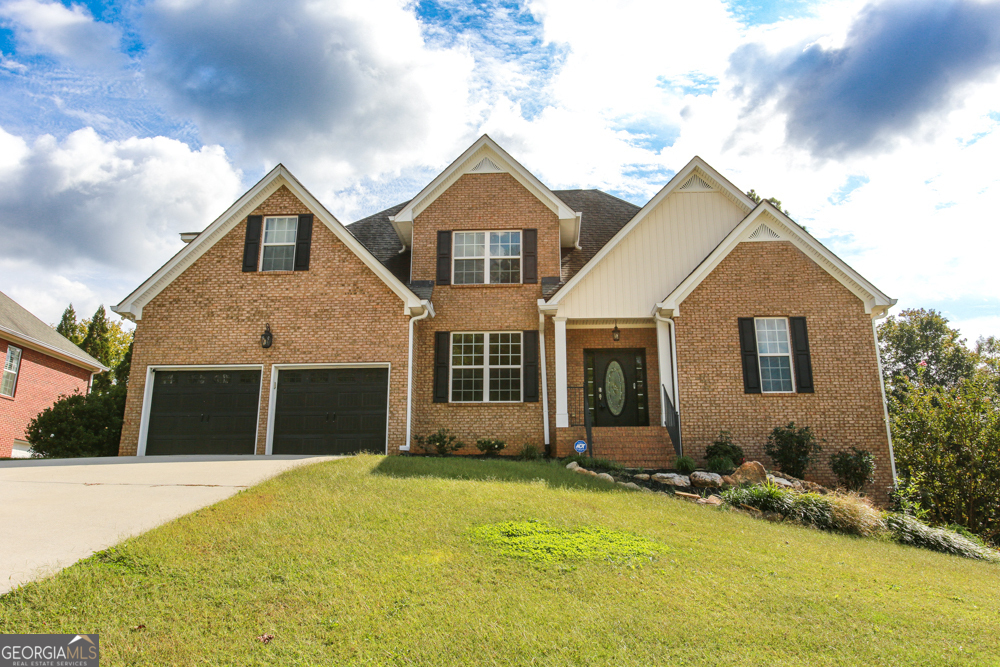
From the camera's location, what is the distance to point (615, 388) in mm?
15109

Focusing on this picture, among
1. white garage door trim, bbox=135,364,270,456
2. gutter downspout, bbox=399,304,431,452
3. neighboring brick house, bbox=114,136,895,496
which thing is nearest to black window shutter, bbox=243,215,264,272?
neighboring brick house, bbox=114,136,895,496

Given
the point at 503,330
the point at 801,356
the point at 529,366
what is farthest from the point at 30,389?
the point at 801,356

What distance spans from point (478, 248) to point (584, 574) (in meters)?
11.1

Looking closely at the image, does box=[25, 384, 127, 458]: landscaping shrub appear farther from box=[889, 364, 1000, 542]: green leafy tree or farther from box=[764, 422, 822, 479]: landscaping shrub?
box=[889, 364, 1000, 542]: green leafy tree

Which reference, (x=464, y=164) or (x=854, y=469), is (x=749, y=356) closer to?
(x=854, y=469)

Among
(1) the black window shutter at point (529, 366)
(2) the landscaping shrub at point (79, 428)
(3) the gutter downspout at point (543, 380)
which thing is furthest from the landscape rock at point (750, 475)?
(2) the landscaping shrub at point (79, 428)

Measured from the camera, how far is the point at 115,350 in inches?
1492

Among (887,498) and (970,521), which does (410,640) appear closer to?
(887,498)

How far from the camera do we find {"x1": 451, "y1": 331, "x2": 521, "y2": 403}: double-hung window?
14797 mm

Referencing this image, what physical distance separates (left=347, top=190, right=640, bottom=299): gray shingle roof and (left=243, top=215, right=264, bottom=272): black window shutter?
3139mm

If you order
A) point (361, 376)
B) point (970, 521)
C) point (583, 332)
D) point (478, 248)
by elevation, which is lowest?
point (970, 521)

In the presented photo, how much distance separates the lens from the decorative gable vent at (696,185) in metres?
15.5

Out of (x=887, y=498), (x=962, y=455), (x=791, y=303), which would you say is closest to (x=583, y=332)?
(x=791, y=303)

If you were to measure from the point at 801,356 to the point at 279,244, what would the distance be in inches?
476
